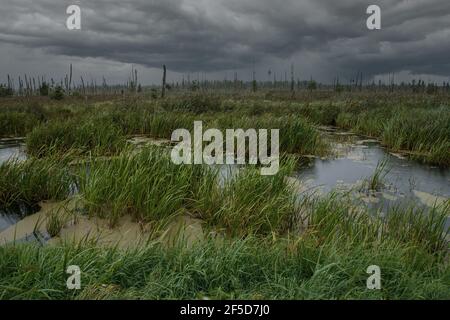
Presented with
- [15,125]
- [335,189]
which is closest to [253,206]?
[335,189]

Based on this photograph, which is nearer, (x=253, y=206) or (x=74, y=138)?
(x=253, y=206)

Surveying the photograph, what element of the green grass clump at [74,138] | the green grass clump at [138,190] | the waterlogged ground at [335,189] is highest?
the green grass clump at [74,138]

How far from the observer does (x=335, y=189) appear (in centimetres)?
527

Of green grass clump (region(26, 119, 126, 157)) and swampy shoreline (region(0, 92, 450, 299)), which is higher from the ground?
green grass clump (region(26, 119, 126, 157))

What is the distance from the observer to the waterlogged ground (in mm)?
4480

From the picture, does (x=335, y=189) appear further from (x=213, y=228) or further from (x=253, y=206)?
(x=213, y=228)

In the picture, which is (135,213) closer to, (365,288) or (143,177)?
(143,177)

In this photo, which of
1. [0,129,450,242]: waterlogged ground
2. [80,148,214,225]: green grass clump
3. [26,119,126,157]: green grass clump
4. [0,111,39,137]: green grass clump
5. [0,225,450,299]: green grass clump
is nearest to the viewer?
[0,225,450,299]: green grass clump

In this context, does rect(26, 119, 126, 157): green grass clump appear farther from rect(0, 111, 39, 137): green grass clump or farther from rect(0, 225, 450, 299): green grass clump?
rect(0, 225, 450, 299): green grass clump

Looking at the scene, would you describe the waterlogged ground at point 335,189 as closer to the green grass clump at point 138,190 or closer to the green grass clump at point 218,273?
the green grass clump at point 138,190

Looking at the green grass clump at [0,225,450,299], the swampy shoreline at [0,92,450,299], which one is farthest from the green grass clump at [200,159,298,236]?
the green grass clump at [0,225,450,299]

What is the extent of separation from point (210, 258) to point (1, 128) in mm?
13024

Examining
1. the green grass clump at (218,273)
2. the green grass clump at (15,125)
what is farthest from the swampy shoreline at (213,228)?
the green grass clump at (15,125)

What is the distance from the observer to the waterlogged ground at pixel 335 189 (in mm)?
4480
